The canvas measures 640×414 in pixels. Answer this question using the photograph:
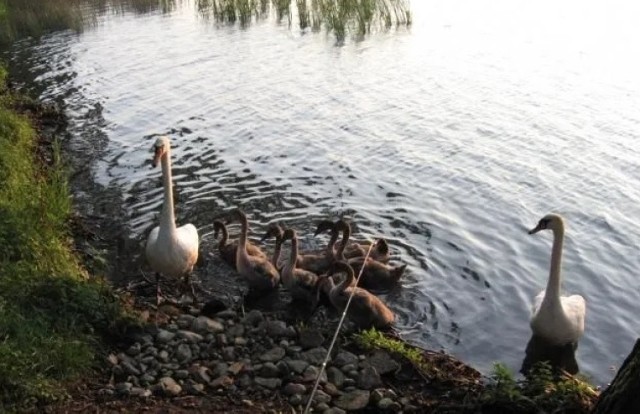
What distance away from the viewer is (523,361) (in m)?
8.70

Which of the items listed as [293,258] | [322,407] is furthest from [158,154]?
[322,407]

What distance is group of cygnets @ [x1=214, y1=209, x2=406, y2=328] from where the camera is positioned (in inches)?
354

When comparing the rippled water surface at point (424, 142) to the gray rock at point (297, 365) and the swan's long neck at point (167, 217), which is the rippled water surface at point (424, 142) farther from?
the swan's long neck at point (167, 217)

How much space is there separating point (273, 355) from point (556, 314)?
3.50 metres

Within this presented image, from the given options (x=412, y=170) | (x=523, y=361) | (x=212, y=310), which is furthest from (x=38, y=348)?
(x=412, y=170)

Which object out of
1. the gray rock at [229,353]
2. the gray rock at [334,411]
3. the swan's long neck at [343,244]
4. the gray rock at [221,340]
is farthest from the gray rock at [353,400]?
the swan's long neck at [343,244]

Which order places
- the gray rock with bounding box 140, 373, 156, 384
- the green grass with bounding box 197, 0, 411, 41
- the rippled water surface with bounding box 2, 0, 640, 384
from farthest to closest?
the green grass with bounding box 197, 0, 411, 41, the rippled water surface with bounding box 2, 0, 640, 384, the gray rock with bounding box 140, 373, 156, 384

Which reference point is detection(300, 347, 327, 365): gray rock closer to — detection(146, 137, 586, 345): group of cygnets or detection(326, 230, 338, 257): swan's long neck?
detection(146, 137, 586, 345): group of cygnets

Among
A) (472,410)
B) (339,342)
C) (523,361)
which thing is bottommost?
(523,361)

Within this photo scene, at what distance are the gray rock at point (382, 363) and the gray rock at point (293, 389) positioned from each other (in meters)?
0.82

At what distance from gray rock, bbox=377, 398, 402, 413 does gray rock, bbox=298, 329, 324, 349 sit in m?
1.36

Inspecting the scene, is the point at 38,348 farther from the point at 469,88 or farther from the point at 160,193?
the point at 469,88

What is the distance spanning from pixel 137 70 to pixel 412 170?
12063mm

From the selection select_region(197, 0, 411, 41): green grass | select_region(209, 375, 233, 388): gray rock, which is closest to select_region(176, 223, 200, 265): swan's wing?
select_region(209, 375, 233, 388): gray rock
